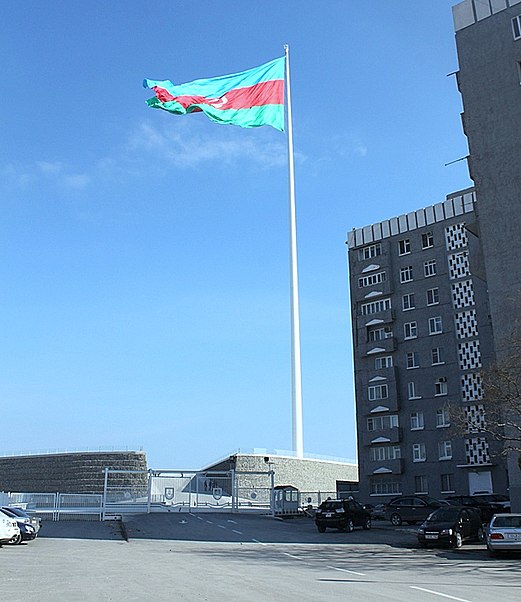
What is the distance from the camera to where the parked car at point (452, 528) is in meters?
27.0

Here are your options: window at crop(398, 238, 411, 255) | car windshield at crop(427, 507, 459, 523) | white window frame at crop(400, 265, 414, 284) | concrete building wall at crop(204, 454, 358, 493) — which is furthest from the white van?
window at crop(398, 238, 411, 255)

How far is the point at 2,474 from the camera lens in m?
76.7

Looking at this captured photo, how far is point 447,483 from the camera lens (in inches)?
2295

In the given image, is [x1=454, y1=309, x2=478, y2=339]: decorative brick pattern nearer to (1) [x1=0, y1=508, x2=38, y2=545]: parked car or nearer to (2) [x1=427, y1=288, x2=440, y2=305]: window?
(2) [x1=427, y1=288, x2=440, y2=305]: window

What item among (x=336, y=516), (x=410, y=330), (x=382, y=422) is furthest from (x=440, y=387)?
(x=336, y=516)

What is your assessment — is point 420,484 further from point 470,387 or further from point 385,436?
point 470,387

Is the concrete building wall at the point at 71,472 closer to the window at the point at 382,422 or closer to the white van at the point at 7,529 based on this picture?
the window at the point at 382,422

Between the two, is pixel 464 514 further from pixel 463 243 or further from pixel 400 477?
pixel 463 243

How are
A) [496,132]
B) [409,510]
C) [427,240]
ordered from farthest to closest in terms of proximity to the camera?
1. [427,240]
2. [409,510]
3. [496,132]

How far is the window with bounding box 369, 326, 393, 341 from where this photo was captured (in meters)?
65.9

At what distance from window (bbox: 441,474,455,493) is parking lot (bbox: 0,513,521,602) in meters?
23.8

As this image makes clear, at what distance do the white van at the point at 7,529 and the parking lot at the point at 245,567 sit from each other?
628 mm

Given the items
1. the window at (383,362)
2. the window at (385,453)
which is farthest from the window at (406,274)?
the window at (385,453)

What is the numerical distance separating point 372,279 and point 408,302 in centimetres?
465
